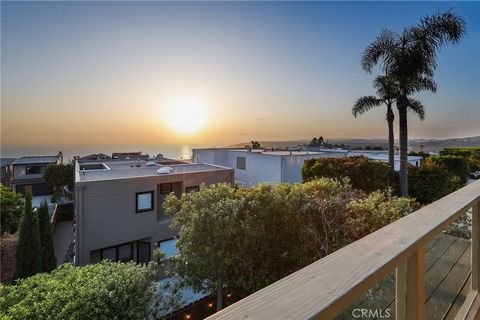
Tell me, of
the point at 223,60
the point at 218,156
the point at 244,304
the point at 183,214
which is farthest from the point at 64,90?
the point at 218,156

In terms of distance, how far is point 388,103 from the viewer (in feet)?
37.7

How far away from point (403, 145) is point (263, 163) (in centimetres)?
787

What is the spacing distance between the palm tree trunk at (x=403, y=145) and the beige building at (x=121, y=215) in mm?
7362

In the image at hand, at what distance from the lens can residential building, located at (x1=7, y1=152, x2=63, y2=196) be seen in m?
22.3

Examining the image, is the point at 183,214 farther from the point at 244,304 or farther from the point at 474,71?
the point at 474,71

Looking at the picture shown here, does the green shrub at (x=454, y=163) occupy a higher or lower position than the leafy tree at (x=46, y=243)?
higher

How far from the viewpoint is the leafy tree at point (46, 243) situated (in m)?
8.52

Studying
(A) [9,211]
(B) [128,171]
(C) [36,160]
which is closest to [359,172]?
(B) [128,171]

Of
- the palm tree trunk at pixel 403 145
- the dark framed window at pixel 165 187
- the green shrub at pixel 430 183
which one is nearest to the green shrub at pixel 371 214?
the palm tree trunk at pixel 403 145

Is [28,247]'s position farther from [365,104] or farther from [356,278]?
[365,104]

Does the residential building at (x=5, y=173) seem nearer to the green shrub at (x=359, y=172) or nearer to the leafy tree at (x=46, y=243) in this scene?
the leafy tree at (x=46, y=243)

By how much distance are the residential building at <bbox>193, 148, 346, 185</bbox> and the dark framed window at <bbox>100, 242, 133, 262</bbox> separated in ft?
25.3

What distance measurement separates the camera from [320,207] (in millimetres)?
5234

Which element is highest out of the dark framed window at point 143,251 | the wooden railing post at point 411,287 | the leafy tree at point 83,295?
the wooden railing post at point 411,287
